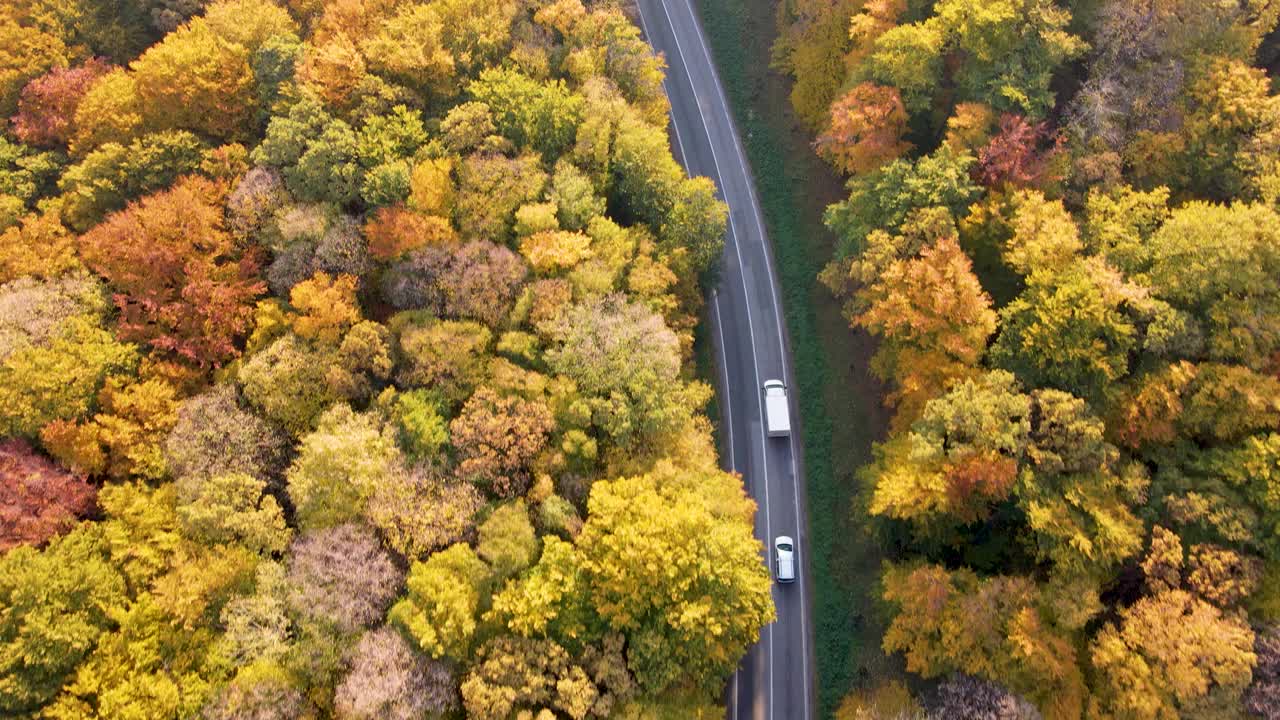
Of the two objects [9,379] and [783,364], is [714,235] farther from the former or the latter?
[9,379]

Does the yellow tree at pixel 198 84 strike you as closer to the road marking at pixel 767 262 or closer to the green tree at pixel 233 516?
the green tree at pixel 233 516

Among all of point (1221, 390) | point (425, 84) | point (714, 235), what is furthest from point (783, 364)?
point (425, 84)

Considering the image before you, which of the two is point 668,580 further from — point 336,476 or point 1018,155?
point 1018,155

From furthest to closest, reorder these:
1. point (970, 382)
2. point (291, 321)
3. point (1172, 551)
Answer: point (291, 321) < point (970, 382) < point (1172, 551)

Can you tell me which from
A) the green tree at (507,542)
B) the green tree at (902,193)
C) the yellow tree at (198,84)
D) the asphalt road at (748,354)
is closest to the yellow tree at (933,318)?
the green tree at (902,193)

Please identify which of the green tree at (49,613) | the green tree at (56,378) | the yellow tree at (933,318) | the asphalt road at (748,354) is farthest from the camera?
the asphalt road at (748,354)

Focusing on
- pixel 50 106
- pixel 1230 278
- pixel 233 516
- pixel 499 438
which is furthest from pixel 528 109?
pixel 1230 278
